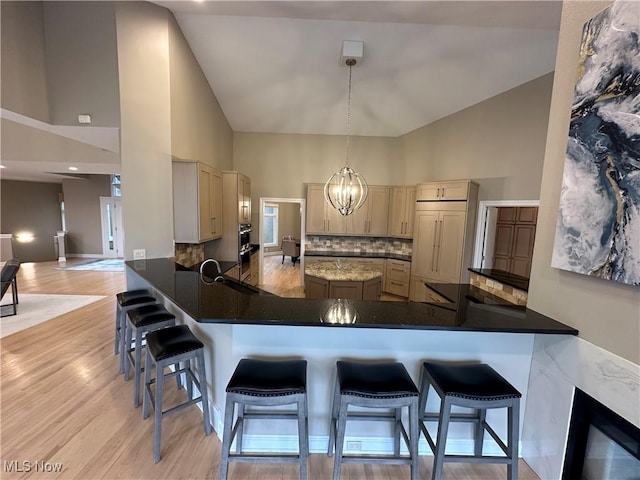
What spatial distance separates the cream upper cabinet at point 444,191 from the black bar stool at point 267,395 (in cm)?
356

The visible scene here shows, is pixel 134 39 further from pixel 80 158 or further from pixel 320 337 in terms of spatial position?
pixel 320 337

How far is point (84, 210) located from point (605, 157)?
10928 mm

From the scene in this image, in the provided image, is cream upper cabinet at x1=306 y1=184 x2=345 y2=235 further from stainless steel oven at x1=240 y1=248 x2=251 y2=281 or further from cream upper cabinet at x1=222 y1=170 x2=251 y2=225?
cream upper cabinet at x1=222 y1=170 x2=251 y2=225

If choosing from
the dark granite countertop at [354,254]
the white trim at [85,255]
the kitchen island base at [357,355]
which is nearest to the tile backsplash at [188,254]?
the kitchen island base at [357,355]

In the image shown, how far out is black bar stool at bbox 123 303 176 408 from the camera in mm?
2123

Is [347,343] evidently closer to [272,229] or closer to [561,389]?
Answer: [561,389]

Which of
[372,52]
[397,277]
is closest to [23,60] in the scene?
[372,52]

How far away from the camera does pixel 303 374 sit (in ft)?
4.97

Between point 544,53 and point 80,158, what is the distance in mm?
6467

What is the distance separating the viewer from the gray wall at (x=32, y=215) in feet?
26.0

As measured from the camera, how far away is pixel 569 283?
4.68 feet

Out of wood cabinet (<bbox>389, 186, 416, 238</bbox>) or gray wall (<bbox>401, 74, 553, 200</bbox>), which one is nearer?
gray wall (<bbox>401, 74, 553, 200</bbox>)

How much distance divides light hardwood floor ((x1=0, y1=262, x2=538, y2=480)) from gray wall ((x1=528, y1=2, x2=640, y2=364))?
41.7 inches

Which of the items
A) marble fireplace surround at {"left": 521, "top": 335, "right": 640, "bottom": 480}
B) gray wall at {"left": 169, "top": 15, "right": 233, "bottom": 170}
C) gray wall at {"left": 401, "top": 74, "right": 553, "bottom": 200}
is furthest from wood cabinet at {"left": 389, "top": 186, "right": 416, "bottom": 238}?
marble fireplace surround at {"left": 521, "top": 335, "right": 640, "bottom": 480}
